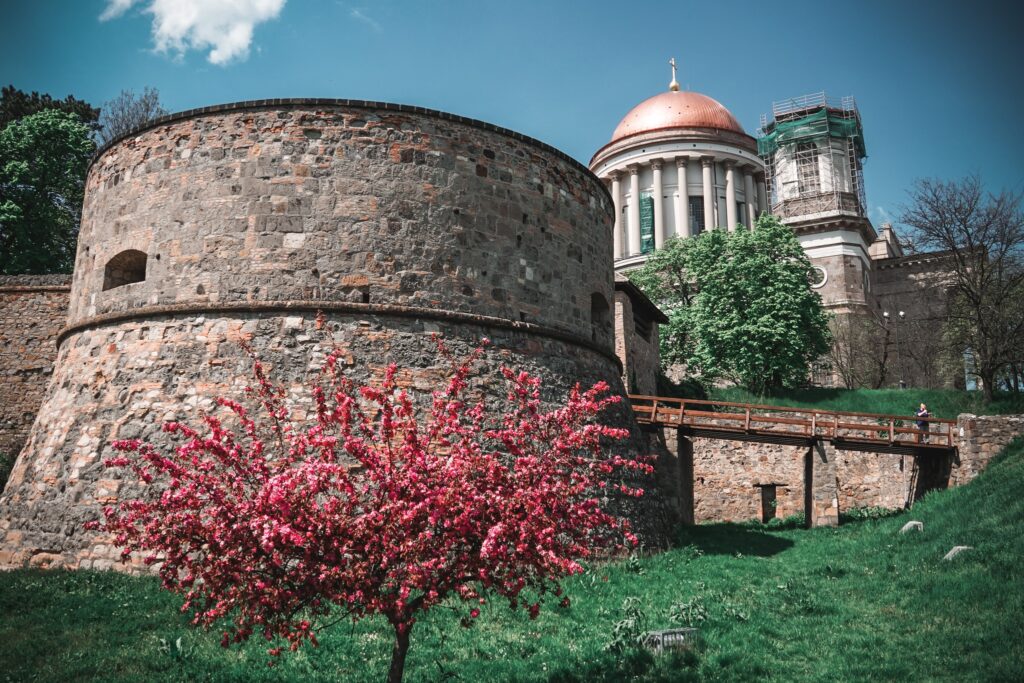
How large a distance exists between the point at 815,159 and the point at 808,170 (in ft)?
2.49

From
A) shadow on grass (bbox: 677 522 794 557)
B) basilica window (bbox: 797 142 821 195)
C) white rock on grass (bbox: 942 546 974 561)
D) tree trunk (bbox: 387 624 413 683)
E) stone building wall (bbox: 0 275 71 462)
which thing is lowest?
tree trunk (bbox: 387 624 413 683)

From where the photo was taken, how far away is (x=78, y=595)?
9.01m

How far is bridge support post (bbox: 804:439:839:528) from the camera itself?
18.4 metres

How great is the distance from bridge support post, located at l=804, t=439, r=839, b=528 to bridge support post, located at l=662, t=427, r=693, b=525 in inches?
111

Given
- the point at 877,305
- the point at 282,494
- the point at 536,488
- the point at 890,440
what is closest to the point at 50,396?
the point at 282,494

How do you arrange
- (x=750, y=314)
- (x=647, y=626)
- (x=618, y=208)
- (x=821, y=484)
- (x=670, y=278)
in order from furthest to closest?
(x=618, y=208), (x=670, y=278), (x=750, y=314), (x=821, y=484), (x=647, y=626)

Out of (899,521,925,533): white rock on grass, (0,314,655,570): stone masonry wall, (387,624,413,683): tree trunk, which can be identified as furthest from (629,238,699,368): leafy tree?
(387,624,413,683): tree trunk

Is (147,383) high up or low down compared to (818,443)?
up

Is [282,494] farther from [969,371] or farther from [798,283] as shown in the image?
[969,371]

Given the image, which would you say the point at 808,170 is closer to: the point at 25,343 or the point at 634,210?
the point at 634,210

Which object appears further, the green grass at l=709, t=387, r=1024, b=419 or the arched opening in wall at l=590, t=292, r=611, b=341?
the green grass at l=709, t=387, r=1024, b=419

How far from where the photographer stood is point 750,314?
98.3 feet

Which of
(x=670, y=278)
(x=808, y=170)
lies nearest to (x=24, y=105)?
(x=670, y=278)

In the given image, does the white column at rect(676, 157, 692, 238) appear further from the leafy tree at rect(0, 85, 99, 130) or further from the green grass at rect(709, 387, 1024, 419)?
the leafy tree at rect(0, 85, 99, 130)
